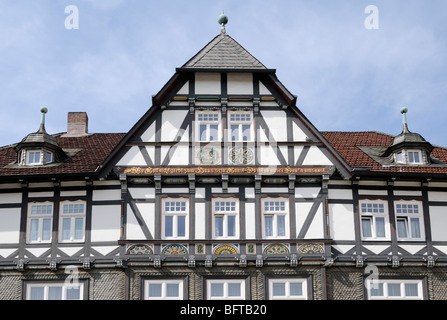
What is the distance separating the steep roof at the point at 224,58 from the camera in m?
29.0

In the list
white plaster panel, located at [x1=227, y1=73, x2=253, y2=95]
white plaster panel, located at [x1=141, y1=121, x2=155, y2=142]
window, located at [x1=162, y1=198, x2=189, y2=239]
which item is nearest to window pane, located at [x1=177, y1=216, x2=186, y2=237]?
window, located at [x1=162, y1=198, x2=189, y2=239]

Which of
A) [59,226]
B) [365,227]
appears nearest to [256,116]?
[365,227]

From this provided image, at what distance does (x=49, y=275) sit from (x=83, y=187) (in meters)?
3.49

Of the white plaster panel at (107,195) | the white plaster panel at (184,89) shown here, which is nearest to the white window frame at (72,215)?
the white plaster panel at (107,195)

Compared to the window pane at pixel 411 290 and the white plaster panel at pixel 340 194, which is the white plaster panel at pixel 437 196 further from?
the window pane at pixel 411 290

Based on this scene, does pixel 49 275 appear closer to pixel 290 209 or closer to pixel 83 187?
pixel 83 187

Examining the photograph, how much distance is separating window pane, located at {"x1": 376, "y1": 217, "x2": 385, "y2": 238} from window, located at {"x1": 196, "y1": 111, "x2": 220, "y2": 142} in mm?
6841

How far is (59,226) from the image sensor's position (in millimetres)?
27625

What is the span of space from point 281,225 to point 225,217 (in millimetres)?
2095

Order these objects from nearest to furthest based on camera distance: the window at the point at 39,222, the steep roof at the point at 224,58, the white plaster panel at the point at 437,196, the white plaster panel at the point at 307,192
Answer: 1. the window at the point at 39,222
2. the white plaster panel at the point at 307,192
3. the white plaster panel at the point at 437,196
4. the steep roof at the point at 224,58

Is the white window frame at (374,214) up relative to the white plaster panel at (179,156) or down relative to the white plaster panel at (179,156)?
down

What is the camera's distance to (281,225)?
27.5m

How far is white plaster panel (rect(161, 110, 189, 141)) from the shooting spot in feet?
93.4

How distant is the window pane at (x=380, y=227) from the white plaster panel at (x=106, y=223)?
31.7 ft
